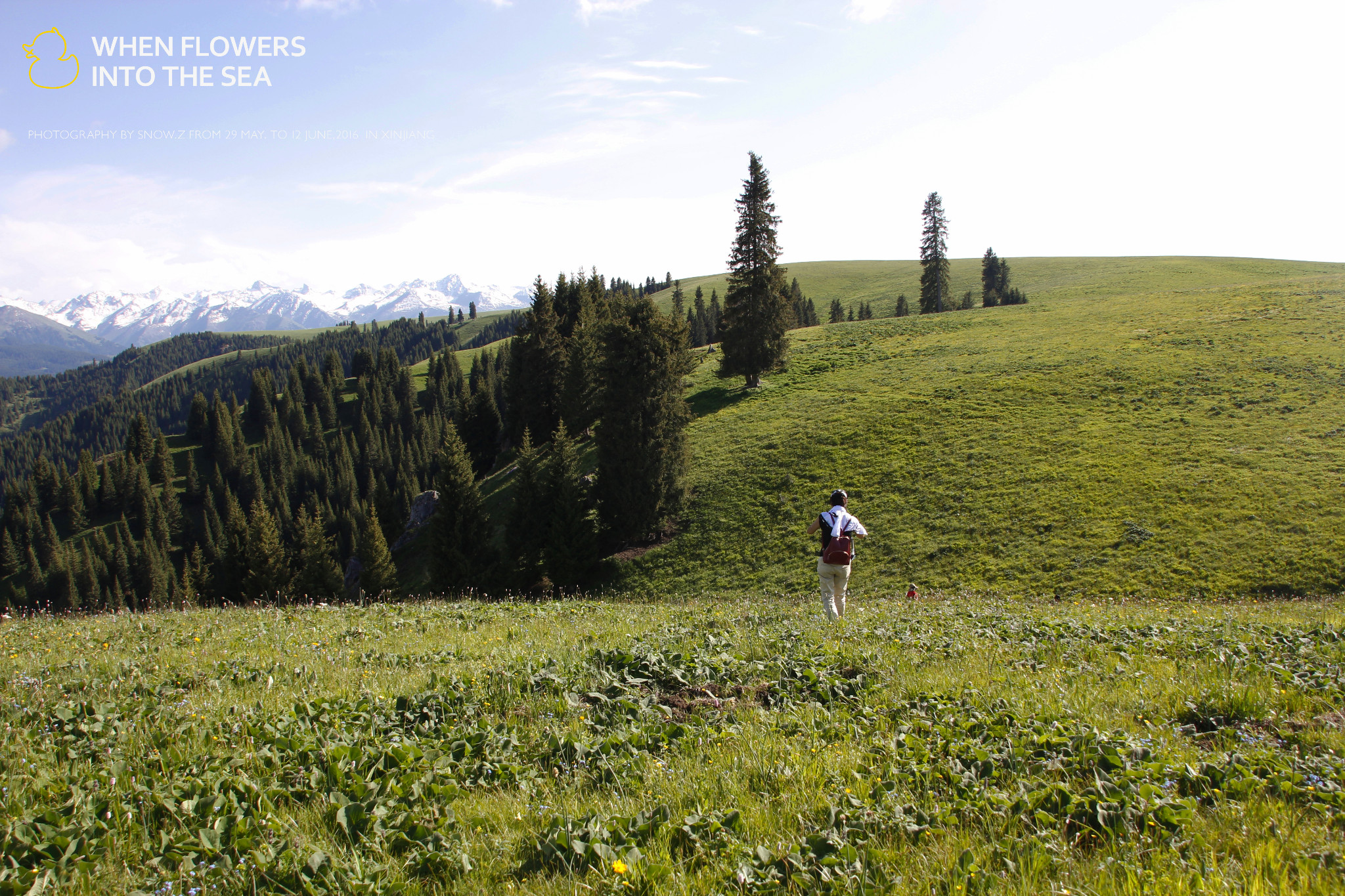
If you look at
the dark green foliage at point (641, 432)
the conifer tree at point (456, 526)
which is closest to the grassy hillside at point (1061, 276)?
the dark green foliage at point (641, 432)

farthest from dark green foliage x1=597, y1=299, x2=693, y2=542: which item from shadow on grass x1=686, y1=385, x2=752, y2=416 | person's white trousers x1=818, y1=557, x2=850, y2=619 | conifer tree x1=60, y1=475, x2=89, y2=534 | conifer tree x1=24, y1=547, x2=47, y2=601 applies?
conifer tree x1=60, y1=475, x2=89, y2=534

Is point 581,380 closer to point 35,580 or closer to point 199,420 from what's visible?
point 35,580

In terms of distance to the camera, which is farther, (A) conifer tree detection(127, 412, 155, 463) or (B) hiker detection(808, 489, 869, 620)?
(A) conifer tree detection(127, 412, 155, 463)

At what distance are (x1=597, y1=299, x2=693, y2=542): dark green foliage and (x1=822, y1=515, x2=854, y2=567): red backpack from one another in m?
22.7

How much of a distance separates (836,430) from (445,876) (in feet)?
125

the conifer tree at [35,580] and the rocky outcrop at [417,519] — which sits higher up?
the rocky outcrop at [417,519]

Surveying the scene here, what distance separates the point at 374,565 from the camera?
43406 mm

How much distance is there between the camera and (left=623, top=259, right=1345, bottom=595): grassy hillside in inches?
882

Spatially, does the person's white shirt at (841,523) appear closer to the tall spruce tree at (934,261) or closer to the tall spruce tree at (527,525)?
the tall spruce tree at (527,525)

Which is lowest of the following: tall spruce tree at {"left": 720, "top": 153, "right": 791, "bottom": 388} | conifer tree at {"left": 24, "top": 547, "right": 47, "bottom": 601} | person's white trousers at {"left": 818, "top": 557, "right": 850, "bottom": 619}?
conifer tree at {"left": 24, "top": 547, "right": 47, "bottom": 601}

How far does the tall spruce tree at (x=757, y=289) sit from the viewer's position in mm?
50562

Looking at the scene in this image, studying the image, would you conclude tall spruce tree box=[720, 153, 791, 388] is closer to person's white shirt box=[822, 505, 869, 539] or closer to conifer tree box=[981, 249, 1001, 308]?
person's white shirt box=[822, 505, 869, 539]

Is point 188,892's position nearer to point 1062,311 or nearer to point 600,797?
point 600,797

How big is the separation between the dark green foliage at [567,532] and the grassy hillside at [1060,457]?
272 cm
